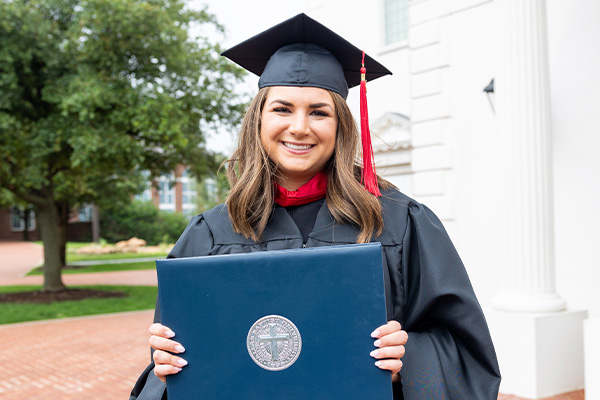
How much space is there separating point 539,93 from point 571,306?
2.35 metres

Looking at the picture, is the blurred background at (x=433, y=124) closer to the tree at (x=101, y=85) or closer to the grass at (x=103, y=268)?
the tree at (x=101, y=85)

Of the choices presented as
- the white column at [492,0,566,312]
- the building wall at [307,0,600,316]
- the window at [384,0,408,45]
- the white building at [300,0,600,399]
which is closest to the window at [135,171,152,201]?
the window at [384,0,408,45]

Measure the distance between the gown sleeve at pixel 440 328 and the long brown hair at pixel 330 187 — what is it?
140 mm

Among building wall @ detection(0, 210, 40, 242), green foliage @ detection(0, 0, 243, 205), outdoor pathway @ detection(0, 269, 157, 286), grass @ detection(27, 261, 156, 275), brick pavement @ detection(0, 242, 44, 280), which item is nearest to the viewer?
green foliage @ detection(0, 0, 243, 205)

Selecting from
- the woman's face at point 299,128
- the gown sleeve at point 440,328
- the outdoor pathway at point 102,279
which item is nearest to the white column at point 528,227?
the gown sleeve at point 440,328

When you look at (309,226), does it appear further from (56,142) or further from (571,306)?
(56,142)

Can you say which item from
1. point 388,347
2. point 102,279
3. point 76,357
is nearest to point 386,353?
point 388,347

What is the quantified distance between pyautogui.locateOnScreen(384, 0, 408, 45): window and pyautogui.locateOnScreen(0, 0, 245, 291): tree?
12.8 ft

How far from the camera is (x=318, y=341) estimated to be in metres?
1.39

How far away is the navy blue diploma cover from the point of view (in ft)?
4.54

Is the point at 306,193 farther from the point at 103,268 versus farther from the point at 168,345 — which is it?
the point at 103,268

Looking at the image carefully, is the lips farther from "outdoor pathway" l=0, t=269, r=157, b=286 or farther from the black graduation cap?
"outdoor pathway" l=0, t=269, r=157, b=286

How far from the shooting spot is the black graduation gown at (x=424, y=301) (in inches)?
62.4

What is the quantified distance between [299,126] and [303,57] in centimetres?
29
